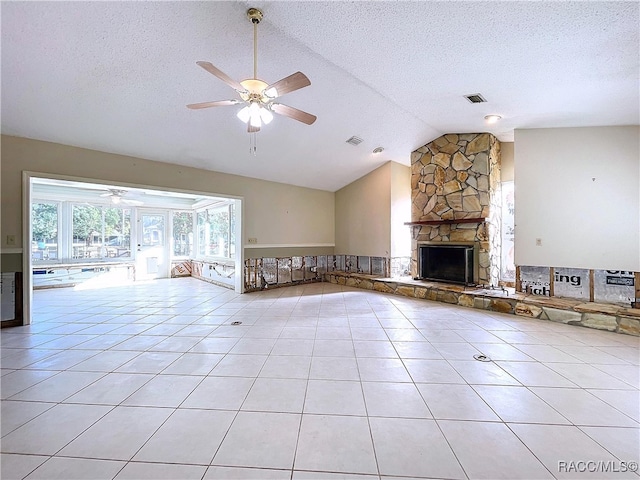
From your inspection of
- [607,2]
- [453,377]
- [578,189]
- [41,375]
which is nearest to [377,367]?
[453,377]

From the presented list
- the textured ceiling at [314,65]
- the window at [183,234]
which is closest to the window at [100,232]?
the window at [183,234]

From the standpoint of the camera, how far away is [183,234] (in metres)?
9.38

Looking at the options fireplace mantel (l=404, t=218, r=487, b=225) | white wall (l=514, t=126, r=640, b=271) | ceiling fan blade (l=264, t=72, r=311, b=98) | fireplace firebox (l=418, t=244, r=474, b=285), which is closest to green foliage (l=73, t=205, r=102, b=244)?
ceiling fan blade (l=264, t=72, r=311, b=98)

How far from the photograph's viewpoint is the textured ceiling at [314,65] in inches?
100

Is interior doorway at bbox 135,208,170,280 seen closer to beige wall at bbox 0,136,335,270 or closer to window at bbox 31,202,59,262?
window at bbox 31,202,59,262

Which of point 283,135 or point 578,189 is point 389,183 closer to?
point 283,135

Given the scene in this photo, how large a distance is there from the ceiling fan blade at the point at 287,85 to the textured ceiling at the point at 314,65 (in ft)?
2.57

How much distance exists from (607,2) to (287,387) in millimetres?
4070

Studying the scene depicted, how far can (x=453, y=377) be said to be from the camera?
2578 mm

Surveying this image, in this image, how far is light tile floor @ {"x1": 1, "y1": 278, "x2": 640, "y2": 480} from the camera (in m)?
1.61

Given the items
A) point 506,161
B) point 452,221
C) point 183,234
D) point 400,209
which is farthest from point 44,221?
point 506,161

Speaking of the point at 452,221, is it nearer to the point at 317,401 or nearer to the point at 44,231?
the point at 317,401

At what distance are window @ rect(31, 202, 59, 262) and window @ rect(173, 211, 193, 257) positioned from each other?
9.47 feet

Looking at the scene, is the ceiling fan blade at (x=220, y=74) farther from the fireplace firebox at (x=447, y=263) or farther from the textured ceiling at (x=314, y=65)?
the fireplace firebox at (x=447, y=263)
